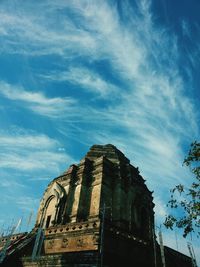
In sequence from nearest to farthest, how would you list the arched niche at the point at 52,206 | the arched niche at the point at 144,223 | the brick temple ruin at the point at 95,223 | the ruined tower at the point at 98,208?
1. the brick temple ruin at the point at 95,223
2. the ruined tower at the point at 98,208
3. the arched niche at the point at 52,206
4. the arched niche at the point at 144,223

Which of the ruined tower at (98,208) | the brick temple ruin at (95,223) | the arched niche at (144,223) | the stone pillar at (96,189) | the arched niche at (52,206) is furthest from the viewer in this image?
the arched niche at (144,223)

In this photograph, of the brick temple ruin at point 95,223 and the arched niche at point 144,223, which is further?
the arched niche at point 144,223

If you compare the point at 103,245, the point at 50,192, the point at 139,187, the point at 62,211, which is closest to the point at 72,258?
the point at 103,245

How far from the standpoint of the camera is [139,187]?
22266mm

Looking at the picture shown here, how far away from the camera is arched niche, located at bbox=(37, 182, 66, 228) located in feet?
Answer: 62.6

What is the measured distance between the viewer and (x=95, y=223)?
14562 mm

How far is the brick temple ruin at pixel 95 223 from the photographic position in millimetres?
13620

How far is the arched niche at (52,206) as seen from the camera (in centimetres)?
1909

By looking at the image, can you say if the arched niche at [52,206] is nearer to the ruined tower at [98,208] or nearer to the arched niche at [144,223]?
the ruined tower at [98,208]

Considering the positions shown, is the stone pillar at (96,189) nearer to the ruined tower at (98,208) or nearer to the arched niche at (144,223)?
the ruined tower at (98,208)

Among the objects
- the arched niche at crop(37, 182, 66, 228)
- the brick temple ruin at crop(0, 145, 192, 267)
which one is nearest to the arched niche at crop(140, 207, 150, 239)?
the brick temple ruin at crop(0, 145, 192, 267)

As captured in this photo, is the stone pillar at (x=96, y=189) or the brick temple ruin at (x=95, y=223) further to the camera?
the stone pillar at (x=96, y=189)

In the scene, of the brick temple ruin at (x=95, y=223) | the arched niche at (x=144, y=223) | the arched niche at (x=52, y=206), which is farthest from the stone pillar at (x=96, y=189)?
the arched niche at (x=144, y=223)

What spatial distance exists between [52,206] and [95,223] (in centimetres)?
725
